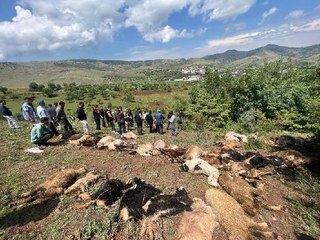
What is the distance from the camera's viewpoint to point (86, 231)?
630cm

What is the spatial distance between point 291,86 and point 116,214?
3021 centimetres

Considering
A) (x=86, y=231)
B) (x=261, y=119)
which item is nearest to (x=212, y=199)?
(x=86, y=231)

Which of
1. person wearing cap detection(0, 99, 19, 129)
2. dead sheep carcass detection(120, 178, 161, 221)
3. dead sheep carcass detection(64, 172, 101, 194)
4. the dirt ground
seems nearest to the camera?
the dirt ground

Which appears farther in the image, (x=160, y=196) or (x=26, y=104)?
(x=26, y=104)

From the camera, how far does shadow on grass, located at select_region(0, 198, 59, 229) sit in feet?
22.2

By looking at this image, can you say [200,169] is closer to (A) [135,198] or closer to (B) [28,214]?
(A) [135,198]

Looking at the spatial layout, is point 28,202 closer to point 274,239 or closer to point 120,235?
point 120,235

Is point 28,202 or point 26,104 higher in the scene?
point 26,104

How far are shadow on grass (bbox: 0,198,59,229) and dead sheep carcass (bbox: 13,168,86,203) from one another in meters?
0.31

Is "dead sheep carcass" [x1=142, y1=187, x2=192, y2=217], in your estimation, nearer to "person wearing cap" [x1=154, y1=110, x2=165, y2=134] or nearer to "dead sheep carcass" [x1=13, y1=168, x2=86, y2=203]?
"dead sheep carcass" [x1=13, y1=168, x2=86, y2=203]

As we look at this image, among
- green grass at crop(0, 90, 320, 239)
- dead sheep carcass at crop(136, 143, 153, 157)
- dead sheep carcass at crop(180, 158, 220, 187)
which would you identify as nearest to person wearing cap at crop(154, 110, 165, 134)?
dead sheep carcass at crop(136, 143, 153, 157)

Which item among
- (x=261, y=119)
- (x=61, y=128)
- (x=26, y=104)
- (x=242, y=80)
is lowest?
(x=261, y=119)

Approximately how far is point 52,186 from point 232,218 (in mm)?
5214

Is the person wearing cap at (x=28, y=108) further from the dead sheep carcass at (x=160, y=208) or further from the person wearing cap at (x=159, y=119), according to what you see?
the dead sheep carcass at (x=160, y=208)
